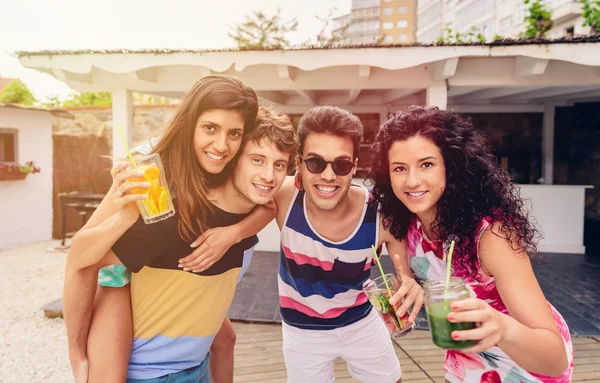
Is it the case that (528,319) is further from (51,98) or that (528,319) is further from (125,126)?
(51,98)

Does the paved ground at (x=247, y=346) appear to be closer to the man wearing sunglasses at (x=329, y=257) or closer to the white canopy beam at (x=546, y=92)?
the man wearing sunglasses at (x=329, y=257)

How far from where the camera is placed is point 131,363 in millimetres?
1530

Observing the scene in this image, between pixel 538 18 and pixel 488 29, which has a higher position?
pixel 488 29

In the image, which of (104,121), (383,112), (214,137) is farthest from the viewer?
(104,121)

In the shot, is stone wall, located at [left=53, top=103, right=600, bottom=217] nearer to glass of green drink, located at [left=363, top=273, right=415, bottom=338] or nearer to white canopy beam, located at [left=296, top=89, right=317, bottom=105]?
white canopy beam, located at [left=296, top=89, right=317, bottom=105]

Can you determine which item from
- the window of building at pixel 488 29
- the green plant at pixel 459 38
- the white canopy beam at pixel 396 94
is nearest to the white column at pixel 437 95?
the green plant at pixel 459 38

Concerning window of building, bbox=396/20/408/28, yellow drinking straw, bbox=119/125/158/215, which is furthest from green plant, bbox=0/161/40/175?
window of building, bbox=396/20/408/28

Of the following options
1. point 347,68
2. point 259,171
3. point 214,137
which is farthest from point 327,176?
point 347,68

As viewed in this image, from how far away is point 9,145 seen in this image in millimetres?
8547

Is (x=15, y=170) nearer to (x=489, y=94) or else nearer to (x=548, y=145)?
(x=489, y=94)

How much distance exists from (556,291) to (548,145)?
16.0ft

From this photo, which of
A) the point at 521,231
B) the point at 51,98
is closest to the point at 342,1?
the point at 51,98

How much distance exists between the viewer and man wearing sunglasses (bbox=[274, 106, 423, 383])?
6.61 ft

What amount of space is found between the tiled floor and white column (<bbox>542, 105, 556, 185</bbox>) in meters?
2.56
